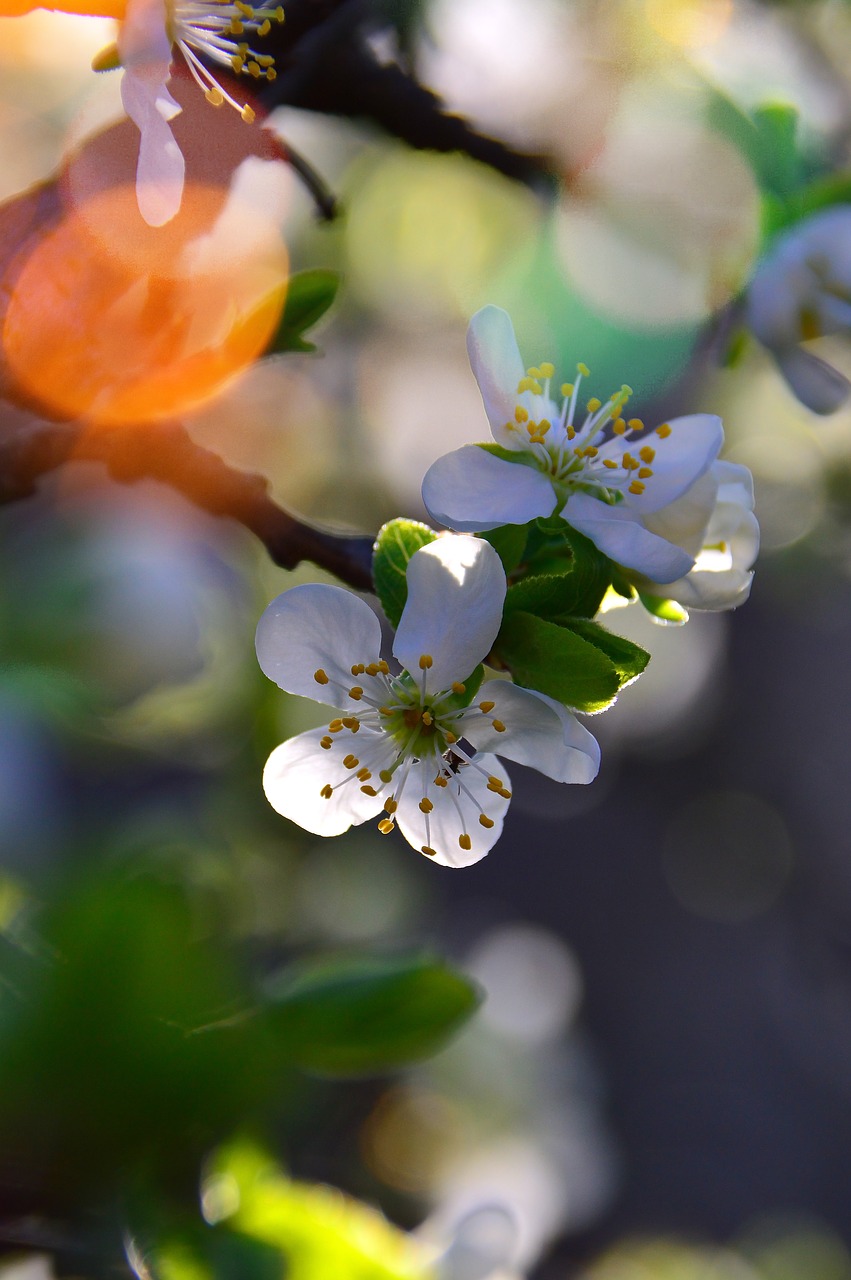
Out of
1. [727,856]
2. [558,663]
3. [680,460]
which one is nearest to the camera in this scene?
[558,663]

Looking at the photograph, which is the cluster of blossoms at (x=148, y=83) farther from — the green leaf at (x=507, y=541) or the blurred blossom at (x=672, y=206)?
the blurred blossom at (x=672, y=206)

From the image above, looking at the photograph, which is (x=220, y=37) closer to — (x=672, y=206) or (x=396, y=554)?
(x=396, y=554)

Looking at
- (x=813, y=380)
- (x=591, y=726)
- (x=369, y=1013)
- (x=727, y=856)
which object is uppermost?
(x=813, y=380)

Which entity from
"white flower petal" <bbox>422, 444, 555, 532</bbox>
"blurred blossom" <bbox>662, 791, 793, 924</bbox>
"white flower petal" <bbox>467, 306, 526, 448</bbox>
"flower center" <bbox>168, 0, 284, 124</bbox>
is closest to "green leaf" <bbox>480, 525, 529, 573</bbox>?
"white flower petal" <bbox>422, 444, 555, 532</bbox>

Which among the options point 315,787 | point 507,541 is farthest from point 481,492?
point 315,787

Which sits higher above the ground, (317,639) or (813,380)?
(813,380)

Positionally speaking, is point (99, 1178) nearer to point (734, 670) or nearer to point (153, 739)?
point (153, 739)

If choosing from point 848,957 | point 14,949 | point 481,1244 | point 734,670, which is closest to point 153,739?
point 481,1244
